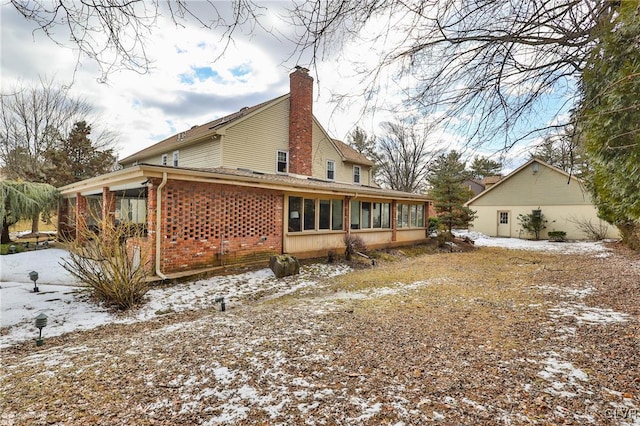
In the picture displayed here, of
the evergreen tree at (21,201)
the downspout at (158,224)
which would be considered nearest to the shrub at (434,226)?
the downspout at (158,224)

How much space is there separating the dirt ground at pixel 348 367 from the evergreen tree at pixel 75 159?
64.8 feet

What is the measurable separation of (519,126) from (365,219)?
9831 mm

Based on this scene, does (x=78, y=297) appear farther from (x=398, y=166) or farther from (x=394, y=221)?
(x=398, y=166)

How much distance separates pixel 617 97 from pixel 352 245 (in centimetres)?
903

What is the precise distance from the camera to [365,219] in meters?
14.1

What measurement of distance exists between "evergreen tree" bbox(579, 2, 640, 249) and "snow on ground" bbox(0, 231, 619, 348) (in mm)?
2456

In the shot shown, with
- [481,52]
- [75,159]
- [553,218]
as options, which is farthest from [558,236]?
[75,159]

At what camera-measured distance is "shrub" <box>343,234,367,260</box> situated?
12.0 meters

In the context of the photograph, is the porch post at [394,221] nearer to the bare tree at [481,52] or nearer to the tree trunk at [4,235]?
the bare tree at [481,52]

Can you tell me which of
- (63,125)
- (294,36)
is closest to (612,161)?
(294,36)

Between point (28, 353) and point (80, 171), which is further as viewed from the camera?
point (80, 171)

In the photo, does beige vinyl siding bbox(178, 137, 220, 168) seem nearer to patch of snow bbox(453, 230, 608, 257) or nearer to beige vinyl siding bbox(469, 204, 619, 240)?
patch of snow bbox(453, 230, 608, 257)

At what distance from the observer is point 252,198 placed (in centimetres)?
970

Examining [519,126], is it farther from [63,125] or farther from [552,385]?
[63,125]
